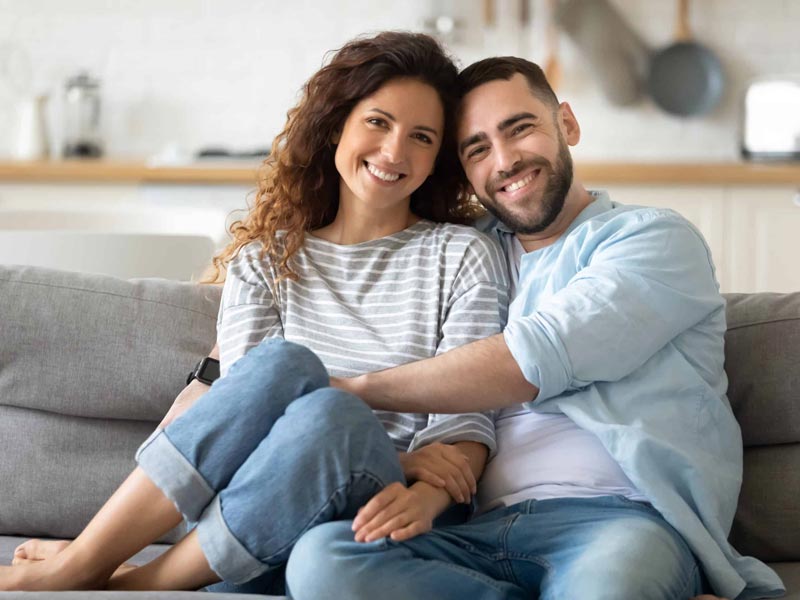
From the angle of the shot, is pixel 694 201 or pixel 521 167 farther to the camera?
pixel 694 201

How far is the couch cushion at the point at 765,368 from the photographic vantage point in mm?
1951

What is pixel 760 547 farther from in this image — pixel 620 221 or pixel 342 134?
pixel 342 134

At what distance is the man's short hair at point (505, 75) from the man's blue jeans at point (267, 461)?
25.7 inches

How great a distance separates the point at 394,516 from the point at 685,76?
12.3ft

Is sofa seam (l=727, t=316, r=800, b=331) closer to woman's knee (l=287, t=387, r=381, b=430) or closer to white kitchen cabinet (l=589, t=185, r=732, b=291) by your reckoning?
woman's knee (l=287, t=387, r=381, b=430)

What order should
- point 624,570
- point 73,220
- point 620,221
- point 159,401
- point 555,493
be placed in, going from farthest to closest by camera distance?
1. point 73,220
2. point 159,401
3. point 620,221
4. point 555,493
5. point 624,570

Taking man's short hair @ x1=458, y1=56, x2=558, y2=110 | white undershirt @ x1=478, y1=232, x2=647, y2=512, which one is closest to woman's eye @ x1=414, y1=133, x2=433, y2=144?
man's short hair @ x1=458, y1=56, x2=558, y2=110

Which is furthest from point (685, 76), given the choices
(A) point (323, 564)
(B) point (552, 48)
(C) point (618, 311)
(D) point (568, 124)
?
(A) point (323, 564)

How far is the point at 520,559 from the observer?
1.66 m

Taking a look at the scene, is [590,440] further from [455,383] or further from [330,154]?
[330,154]

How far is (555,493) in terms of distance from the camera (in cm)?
174

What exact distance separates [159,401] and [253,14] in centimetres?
329

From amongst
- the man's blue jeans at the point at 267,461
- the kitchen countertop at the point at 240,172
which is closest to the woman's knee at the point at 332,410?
the man's blue jeans at the point at 267,461

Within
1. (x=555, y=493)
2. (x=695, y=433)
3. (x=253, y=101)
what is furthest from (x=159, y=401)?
(x=253, y=101)
